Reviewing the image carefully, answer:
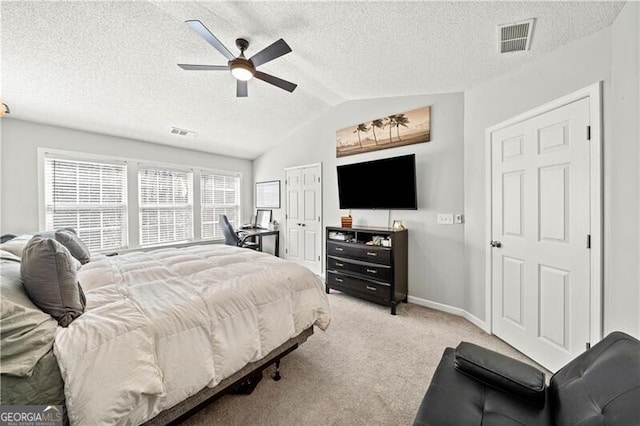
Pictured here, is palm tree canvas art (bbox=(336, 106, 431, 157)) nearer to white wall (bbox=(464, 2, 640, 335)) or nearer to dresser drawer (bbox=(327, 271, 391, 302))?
white wall (bbox=(464, 2, 640, 335))

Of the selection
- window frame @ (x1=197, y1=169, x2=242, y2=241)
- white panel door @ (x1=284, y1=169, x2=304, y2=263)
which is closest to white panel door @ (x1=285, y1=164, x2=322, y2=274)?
white panel door @ (x1=284, y1=169, x2=304, y2=263)

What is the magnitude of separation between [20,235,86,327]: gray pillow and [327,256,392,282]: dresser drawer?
2.68 m

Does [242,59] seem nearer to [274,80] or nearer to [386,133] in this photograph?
A: [274,80]

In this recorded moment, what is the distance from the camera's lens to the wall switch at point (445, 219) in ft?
9.66

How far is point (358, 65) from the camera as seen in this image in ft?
8.46

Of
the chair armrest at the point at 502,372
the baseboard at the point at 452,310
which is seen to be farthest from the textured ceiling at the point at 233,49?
the baseboard at the point at 452,310

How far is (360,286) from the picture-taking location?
3.24m

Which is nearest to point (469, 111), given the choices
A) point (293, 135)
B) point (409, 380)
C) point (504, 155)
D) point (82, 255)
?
point (504, 155)

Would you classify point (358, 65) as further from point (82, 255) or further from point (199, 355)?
→ point (82, 255)

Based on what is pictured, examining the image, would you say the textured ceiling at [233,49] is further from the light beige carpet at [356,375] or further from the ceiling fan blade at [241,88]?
the light beige carpet at [356,375]

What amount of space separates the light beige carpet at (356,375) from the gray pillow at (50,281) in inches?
38.0

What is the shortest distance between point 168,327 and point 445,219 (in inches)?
116

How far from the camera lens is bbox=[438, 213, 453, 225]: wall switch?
9.66 ft

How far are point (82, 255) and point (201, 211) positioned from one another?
8.79 feet
